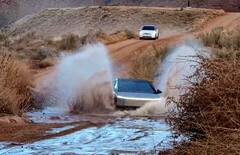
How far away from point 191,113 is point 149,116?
32.4ft

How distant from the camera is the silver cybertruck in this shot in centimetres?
2178

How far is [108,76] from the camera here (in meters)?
27.5

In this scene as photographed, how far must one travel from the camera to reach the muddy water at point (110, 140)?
1355 centimetres

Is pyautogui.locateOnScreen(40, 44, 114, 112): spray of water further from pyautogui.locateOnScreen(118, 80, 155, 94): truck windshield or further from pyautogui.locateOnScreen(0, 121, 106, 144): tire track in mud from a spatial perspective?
pyautogui.locateOnScreen(0, 121, 106, 144): tire track in mud

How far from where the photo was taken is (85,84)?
2569cm

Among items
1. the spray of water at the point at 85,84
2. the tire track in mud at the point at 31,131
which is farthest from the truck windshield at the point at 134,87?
the tire track in mud at the point at 31,131

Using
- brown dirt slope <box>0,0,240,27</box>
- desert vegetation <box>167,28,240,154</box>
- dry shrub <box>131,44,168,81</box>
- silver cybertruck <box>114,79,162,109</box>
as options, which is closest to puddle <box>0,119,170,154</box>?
desert vegetation <box>167,28,240,154</box>

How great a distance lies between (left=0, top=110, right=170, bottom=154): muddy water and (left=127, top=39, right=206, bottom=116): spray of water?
2.89ft

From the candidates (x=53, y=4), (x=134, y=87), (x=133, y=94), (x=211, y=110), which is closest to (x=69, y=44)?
(x=134, y=87)

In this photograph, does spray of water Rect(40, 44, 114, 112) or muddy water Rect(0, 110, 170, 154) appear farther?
spray of water Rect(40, 44, 114, 112)

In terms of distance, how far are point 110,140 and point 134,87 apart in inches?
311

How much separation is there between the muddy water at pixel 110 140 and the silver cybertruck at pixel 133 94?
4.26 ft

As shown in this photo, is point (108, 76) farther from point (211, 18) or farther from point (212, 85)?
point (211, 18)

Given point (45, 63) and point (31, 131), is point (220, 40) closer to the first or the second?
point (45, 63)
